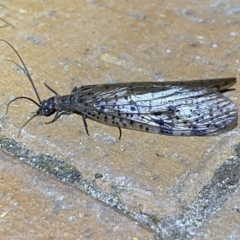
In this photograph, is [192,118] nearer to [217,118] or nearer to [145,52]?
[217,118]

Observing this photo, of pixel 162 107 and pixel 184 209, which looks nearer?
pixel 184 209

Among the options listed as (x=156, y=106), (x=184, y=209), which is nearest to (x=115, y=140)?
(x=156, y=106)

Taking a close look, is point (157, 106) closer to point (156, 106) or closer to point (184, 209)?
point (156, 106)

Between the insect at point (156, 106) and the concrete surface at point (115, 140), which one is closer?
the concrete surface at point (115, 140)

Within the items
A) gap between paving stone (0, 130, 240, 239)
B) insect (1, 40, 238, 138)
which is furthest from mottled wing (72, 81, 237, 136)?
gap between paving stone (0, 130, 240, 239)

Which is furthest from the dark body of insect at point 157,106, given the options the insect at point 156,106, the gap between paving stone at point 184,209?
the gap between paving stone at point 184,209

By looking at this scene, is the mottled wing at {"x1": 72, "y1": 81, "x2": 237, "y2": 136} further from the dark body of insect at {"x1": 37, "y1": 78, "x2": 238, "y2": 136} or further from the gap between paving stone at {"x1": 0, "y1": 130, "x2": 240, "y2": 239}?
the gap between paving stone at {"x1": 0, "y1": 130, "x2": 240, "y2": 239}

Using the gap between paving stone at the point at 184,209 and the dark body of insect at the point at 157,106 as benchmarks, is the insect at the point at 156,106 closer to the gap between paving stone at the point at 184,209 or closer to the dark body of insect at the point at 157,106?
the dark body of insect at the point at 157,106

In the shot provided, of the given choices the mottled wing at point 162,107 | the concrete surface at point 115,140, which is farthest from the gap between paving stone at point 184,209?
the mottled wing at point 162,107
